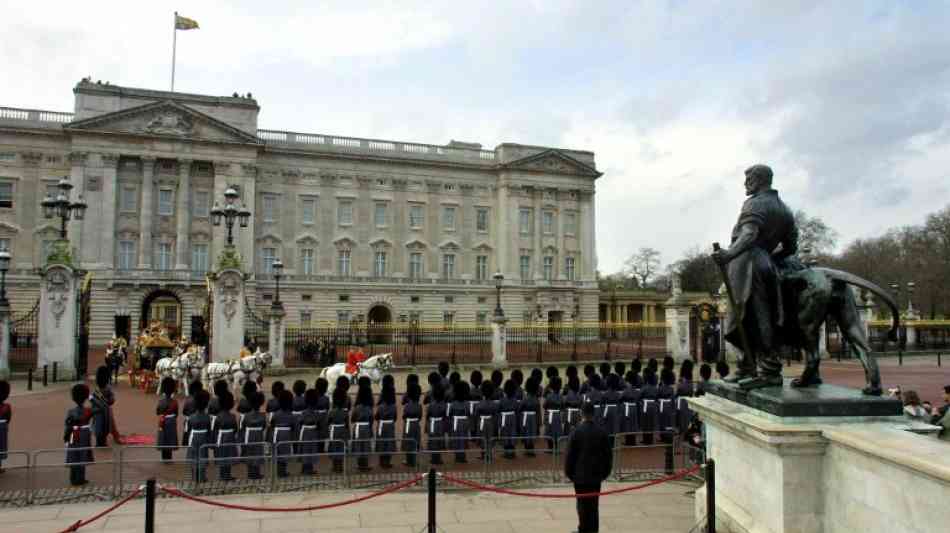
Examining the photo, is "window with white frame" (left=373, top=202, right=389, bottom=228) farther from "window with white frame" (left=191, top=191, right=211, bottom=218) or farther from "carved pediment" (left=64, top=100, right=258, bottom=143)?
"window with white frame" (left=191, top=191, right=211, bottom=218)

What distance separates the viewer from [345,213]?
52.5 m

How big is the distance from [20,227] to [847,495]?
52783 mm

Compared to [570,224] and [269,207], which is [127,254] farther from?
[570,224]

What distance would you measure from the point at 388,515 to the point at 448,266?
47.5 m

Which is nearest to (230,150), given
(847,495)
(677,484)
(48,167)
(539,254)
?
(48,167)

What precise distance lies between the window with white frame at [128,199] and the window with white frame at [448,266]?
23.2 metres

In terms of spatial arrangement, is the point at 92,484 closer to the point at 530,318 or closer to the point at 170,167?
the point at 170,167

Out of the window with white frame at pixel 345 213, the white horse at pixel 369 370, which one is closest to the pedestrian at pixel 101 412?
the white horse at pixel 369 370

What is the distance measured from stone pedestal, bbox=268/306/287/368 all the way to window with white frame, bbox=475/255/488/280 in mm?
32380

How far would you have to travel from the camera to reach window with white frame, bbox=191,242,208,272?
48.1 metres

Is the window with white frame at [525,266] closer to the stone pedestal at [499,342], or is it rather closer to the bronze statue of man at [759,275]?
the stone pedestal at [499,342]

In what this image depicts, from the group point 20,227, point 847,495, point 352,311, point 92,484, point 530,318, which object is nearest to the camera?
point 847,495

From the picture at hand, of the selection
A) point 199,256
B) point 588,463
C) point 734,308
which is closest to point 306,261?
point 199,256

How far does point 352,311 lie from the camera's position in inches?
2032
